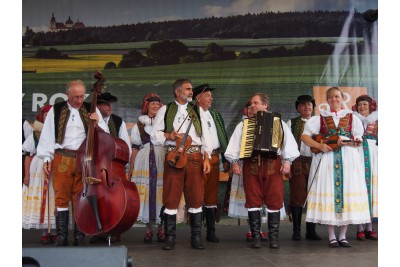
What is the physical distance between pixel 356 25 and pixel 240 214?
2986 mm

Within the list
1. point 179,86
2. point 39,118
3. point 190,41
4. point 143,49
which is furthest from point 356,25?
point 39,118

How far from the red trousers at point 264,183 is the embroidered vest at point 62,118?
150cm

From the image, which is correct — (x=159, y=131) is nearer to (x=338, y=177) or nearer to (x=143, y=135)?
(x=143, y=135)

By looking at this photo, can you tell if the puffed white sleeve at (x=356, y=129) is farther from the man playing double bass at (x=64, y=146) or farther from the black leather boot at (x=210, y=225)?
the man playing double bass at (x=64, y=146)

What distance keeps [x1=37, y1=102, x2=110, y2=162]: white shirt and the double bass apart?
14.1 inches

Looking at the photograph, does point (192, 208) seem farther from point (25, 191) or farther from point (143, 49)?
point (143, 49)

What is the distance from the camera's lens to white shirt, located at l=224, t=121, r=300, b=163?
585 centimetres

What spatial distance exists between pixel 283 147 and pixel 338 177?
586mm

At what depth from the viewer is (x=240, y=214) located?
6.57 metres

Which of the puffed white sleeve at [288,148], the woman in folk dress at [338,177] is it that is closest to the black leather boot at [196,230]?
the puffed white sleeve at [288,148]

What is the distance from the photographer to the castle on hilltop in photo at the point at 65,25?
25.2 ft

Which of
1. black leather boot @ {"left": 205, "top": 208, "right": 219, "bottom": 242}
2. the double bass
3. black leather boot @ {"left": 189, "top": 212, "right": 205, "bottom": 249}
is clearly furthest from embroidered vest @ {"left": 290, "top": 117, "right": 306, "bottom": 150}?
the double bass

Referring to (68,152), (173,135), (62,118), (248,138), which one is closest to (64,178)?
(68,152)

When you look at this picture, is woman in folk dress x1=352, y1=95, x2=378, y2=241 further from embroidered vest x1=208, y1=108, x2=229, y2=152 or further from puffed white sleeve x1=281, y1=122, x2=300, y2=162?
embroidered vest x1=208, y1=108, x2=229, y2=152
